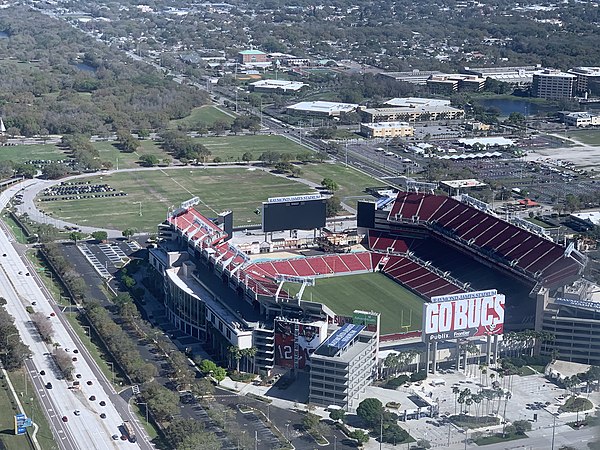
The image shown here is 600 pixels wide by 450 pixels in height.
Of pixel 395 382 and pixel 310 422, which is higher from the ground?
pixel 310 422

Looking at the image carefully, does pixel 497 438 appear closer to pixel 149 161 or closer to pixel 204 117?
pixel 149 161

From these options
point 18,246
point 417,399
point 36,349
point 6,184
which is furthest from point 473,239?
point 6,184

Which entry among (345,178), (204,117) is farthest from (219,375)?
(204,117)

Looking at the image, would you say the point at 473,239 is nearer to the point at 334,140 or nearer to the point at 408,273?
the point at 408,273

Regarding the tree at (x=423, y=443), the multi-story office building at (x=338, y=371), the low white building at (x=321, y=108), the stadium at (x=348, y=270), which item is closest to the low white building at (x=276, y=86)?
the low white building at (x=321, y=108)

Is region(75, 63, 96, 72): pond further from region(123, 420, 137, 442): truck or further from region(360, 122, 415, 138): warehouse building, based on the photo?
region(123, 420, 137, 442): truck

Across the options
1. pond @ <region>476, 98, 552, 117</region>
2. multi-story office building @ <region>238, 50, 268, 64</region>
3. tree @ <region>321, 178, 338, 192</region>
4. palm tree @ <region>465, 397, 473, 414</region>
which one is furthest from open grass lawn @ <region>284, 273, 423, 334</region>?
multi-story office building @ <region>238, 50, 268, 64</region>
